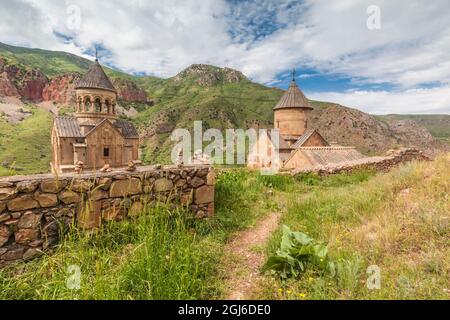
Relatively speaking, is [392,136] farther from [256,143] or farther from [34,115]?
[34,115]

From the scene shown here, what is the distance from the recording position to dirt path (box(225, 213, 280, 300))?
2430 millimetres

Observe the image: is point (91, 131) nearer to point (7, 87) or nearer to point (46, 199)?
point (46, 199)

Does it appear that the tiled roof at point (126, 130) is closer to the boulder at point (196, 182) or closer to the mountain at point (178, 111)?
the mountain at point (178, 111)

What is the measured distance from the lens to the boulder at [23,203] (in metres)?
2.71

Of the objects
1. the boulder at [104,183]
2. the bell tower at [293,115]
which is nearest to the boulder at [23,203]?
the boulder at [104,183]

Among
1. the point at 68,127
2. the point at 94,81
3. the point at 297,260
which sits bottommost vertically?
the point at 297,260

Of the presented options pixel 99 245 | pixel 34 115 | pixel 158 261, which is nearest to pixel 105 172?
pixel 99 245

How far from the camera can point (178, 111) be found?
71.1 m

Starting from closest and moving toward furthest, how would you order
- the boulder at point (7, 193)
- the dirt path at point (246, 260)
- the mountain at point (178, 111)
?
1. the dirt path at point (246, 260)
2. the boulder at point (7, 193)
3. the mountain at point (178, 111)

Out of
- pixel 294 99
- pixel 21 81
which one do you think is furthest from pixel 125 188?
pixel 21 81

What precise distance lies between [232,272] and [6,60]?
118434mm

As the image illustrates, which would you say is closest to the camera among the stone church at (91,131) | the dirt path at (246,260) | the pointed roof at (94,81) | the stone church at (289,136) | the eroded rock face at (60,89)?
the dirt path at (246,260)

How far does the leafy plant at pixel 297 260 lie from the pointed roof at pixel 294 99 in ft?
59.0

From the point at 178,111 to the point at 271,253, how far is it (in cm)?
7147
